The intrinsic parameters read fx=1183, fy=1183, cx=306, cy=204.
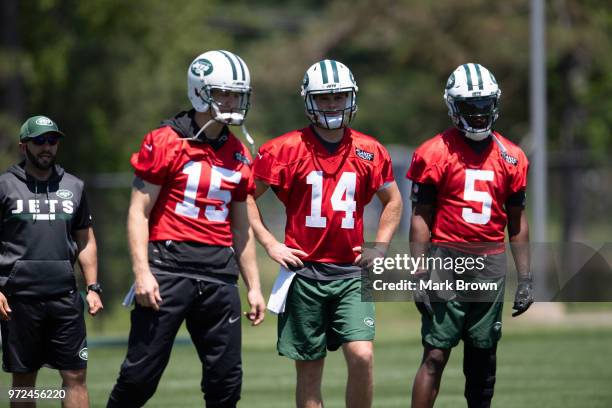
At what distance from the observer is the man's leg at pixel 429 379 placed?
7617 mm

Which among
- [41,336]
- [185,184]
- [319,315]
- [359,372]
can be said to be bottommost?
[359,372]

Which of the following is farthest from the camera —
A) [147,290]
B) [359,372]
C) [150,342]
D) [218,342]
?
[359,372]

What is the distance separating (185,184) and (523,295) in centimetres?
235

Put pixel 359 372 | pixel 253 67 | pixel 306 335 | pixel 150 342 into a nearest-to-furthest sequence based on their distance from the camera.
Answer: pixel 150 342
pixel 359 372
pixel 306 335
pixel 253 67

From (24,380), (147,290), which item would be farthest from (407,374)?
(147,290)

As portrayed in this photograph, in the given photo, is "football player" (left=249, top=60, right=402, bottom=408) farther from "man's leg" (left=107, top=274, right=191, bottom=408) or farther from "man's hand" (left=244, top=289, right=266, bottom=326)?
"man's leg" (left=107, top=274, right=191, bottom=408)

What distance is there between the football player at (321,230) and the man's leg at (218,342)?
1.45 ft

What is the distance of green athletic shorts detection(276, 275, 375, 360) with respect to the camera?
297 inches

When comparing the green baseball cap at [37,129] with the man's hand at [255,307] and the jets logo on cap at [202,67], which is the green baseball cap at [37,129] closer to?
the jets logo on cap at [202,67]

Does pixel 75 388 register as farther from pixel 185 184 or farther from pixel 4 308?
pixel 185 184

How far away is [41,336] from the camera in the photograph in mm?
7836

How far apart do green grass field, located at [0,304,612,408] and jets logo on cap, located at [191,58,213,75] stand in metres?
4.08

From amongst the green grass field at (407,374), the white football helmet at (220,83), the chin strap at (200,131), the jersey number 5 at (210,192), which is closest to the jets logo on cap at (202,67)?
the white football helmet at (220,83)

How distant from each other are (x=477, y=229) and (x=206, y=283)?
1821mm
